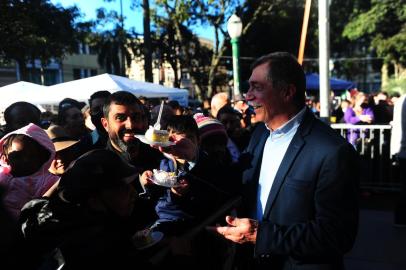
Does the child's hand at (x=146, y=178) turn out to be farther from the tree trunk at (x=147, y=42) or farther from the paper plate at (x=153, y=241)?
the tree trunk at (x=147, y=42)

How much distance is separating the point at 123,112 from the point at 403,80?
29.4 metres

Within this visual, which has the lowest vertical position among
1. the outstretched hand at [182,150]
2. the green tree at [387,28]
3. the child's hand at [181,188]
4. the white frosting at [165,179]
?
the child's hand at [181,188]

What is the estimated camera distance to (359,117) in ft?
27.3

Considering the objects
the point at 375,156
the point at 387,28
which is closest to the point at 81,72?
the point at 387,28

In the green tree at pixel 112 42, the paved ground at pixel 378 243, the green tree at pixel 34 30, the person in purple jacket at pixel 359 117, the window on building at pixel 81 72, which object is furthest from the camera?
the window on building at pixel 81 72

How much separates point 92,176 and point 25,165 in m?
0.97

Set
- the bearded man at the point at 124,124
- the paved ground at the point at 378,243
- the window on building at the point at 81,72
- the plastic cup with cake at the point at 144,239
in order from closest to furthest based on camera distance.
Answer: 1. the plastic cup with cake at the point at 144,239
2. the bearded man at the point at 124,124
3. the paved ground at the point at 378,243
4. the window on building at the point at 81,72

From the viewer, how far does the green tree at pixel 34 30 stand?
42.5ft

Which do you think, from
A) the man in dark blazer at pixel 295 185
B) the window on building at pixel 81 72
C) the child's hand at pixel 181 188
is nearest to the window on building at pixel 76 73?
the window on building at pixel 81 72

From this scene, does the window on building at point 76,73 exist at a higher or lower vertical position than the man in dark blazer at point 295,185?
higher

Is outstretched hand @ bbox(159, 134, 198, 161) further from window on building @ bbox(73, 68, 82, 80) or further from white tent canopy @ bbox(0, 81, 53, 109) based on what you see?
window on building @ bbox(73, 68, 82, 80)

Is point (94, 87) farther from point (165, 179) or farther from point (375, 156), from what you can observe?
point (165, 179)

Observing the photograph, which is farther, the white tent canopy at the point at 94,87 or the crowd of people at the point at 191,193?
the white tent canopy at the point at 94,87

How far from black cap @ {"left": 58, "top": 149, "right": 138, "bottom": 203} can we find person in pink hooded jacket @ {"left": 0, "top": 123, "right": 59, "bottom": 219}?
0.67m
